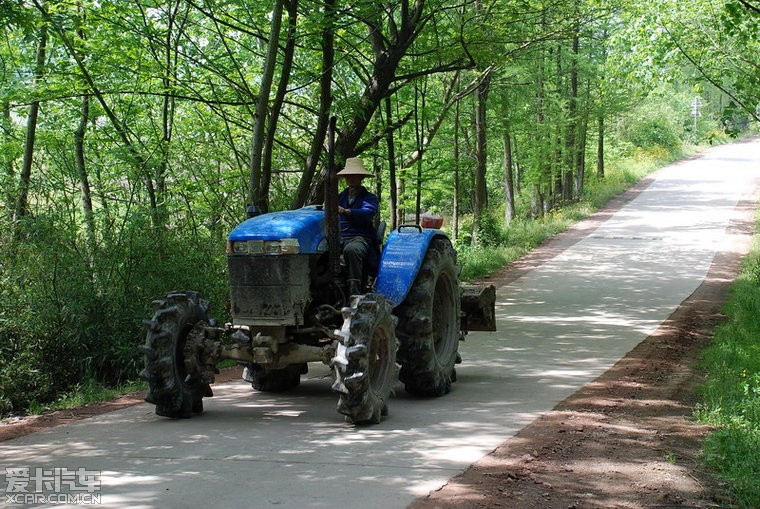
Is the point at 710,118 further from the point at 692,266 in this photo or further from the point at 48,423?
the point at 48,423

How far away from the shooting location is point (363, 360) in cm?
704

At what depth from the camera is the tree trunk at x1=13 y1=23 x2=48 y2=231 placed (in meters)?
10.2

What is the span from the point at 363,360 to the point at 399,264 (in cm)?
160

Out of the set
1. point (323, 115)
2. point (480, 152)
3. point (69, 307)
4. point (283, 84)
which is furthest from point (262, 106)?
point (480, 152)

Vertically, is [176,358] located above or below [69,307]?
below

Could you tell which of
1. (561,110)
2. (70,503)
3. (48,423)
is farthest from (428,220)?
(561,110)

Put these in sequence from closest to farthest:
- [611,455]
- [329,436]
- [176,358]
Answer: [611,455] < [329,436] < [176,358]

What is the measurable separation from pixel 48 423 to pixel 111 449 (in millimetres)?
1406

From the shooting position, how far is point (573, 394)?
8.61 metres

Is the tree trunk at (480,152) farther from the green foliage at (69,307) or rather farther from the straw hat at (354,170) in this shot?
the straw hat at (354,170)

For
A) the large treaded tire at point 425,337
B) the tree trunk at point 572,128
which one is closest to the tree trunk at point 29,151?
the large treaded tire at point 425,337

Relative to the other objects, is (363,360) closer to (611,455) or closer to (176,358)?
(176,358)

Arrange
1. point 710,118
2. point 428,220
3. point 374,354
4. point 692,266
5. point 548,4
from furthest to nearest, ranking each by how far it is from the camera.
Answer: point 710,118 < point 692,266 < point 548,4 < point 428,220 < point 374,354

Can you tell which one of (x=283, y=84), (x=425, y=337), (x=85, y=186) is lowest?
(x=425, y=337)
